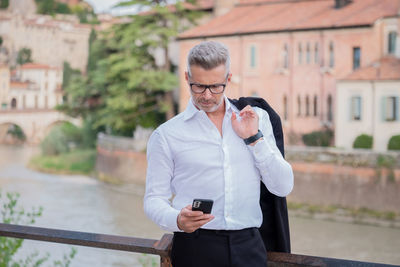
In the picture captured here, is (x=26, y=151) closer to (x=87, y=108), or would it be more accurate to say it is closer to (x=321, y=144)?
(x=87, y=108)

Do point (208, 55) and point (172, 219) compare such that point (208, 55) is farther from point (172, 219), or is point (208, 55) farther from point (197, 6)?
point (197, 6)

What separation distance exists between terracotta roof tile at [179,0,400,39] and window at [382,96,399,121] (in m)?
1.90

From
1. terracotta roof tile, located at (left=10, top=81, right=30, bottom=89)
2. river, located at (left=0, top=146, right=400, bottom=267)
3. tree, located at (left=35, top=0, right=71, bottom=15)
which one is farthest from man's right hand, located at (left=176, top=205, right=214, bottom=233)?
tree, located at (left=35, top=0, right=71, bottom=15)

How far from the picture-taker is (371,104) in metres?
14.5

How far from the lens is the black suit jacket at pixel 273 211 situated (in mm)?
1412

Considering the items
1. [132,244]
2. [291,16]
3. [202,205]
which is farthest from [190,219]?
[291,16]

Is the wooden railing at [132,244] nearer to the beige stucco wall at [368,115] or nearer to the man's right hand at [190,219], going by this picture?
the man's right hand at [190,219]

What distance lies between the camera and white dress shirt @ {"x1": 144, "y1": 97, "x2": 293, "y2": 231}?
4.37ft

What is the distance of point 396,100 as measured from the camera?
47.3ft

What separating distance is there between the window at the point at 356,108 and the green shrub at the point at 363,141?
49cm

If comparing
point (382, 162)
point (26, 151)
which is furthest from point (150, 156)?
point (26, 151)

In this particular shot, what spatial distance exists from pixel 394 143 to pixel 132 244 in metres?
13.2

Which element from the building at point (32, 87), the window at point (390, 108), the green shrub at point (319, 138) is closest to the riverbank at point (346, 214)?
the green shrub at point (319, 138)

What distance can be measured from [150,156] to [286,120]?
14942mm
